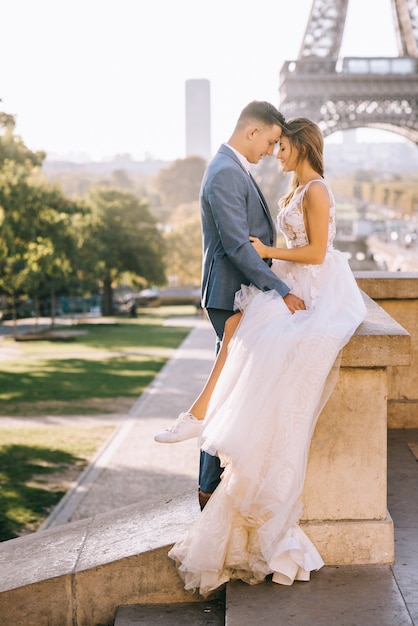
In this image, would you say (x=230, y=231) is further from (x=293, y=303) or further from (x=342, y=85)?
(x=342, y=85)

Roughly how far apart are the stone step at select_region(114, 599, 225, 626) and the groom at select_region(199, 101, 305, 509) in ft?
1.62

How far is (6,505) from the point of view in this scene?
9.16 metres

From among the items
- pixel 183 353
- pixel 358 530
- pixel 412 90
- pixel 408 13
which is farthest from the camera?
pixel 408 13

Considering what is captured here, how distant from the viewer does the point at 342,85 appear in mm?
44688

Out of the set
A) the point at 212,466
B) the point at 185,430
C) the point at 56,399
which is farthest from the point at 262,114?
the point at 56,399

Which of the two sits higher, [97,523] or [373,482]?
[373,482]

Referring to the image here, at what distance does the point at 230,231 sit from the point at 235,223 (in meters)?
0.05

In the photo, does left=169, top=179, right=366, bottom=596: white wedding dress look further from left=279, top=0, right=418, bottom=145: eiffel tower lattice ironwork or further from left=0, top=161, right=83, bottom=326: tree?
left=279, top=0, right=418, bottom=145: eiffel tower lattice ironwork

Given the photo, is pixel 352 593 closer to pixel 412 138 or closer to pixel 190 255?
pixel 412 138

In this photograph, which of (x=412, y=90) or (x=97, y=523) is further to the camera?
(x=412, y=90)

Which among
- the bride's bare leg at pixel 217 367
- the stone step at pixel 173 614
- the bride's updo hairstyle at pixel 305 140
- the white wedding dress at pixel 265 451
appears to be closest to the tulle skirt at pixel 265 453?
the white wedding dress at pixel 265 451

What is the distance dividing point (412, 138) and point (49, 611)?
150 ft

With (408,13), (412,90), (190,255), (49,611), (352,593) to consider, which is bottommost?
(190,255)

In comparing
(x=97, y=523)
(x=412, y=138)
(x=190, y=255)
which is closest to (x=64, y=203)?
(x=412, y=138)
